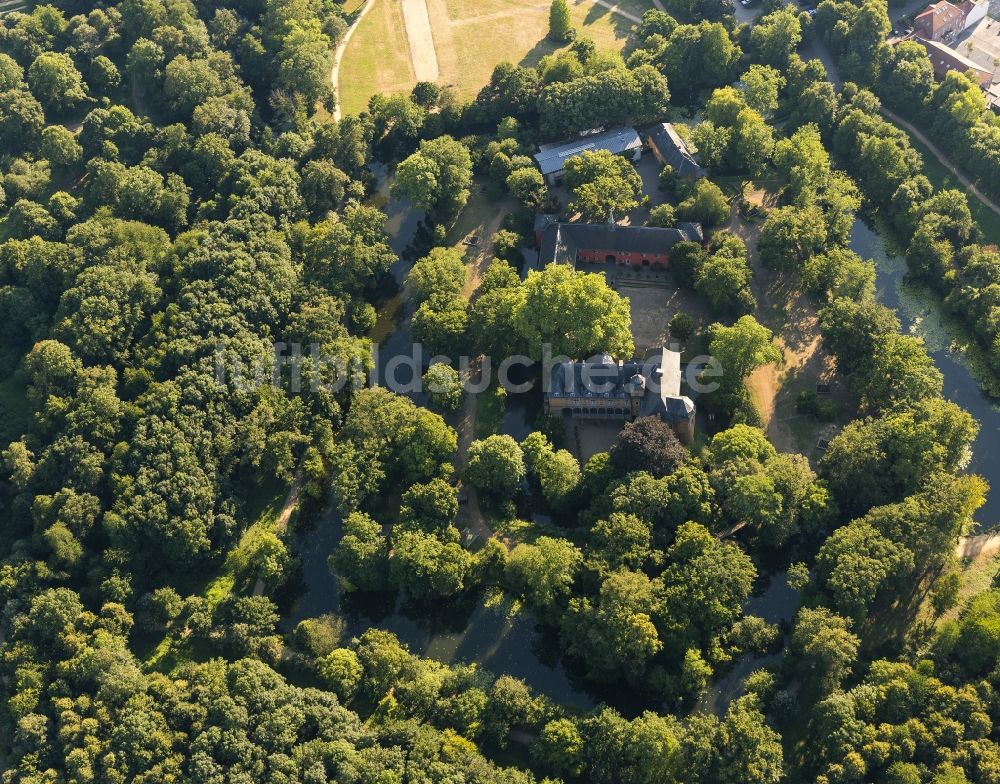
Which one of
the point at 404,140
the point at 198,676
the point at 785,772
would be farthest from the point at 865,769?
the point at 404,140

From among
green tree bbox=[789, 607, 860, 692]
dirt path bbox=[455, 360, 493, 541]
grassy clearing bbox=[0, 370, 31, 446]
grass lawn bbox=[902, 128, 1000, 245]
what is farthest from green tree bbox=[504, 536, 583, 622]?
grass lawn bbox=[902, 128, 1000, 245]

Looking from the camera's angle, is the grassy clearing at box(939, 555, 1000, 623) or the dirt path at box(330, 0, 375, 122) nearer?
the grassy clearing at box(939, 555, 1000, 623)

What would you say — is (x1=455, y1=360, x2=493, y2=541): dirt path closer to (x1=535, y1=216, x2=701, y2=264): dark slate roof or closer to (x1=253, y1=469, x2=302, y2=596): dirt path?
(x1=253, y1=469, x2=302, y2=596): dirt path

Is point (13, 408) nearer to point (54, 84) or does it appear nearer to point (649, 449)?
point (54, 84)

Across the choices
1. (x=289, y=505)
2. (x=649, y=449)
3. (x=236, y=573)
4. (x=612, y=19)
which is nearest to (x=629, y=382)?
(x=649, y=449)

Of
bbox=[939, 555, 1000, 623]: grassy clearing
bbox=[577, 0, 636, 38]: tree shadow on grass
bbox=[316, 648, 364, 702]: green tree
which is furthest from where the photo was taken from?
bbox=[577, 0, 636, 38]: tree shadow on grass

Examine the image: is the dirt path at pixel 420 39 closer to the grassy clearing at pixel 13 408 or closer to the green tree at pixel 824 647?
the grassy clearing at pixel 13 408

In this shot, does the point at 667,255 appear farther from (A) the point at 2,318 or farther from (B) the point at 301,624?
(A) the point at 2,318
